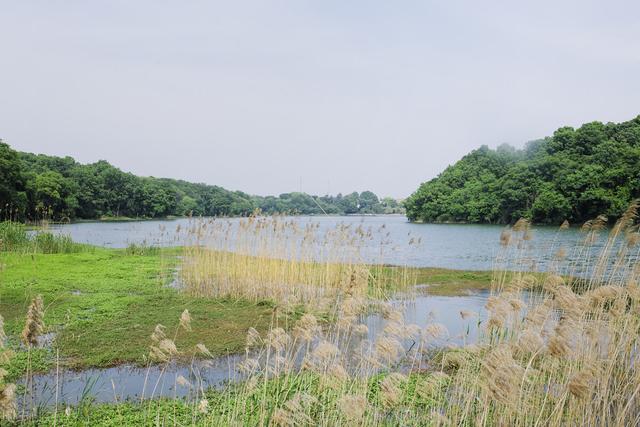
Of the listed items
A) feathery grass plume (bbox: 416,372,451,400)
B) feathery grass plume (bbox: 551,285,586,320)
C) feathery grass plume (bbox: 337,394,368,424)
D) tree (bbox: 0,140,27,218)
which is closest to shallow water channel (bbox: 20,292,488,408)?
feathery grass plume (bbox: 416,372,451,400)

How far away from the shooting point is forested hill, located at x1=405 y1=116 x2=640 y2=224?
4519 cm

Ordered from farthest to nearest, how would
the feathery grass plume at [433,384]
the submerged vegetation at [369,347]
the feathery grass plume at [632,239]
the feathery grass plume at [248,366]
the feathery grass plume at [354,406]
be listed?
1. the feathery grass plume at [632,239]
2. the feathery grass plume at [248,366]
3. the feathery grass plume at [433,384]
4. the submerged vegetation at [369,347]
5. the feathery grass plume at [354,406]

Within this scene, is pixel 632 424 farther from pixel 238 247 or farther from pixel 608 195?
pixel 608 195

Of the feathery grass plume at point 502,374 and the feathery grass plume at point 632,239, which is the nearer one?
the feathery grass plume at point 502,374

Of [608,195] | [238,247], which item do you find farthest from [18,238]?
[608,195]

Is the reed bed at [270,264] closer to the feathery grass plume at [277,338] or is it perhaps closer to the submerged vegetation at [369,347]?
the submerged vegetation at [369,347]

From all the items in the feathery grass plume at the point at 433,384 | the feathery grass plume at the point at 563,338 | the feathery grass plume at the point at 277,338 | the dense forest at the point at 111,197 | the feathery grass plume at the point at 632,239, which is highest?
the dense forest at the point at 111,197

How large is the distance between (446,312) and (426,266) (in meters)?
10.2

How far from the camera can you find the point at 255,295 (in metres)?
11.8

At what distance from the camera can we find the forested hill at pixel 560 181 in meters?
45.2

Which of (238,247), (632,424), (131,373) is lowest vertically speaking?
(131,373)

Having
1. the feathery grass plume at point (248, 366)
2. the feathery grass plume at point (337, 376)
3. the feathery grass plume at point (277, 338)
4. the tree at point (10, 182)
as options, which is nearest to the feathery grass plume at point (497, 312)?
the feathery grass plume at point (337, 376)

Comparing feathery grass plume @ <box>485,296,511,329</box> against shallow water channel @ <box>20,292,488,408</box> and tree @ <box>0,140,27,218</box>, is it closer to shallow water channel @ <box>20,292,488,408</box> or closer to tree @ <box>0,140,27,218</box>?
shallow water channel @ <box>20,292,488,408</box>

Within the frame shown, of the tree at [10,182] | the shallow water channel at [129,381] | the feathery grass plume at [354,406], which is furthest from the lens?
the tree at [10,182]
